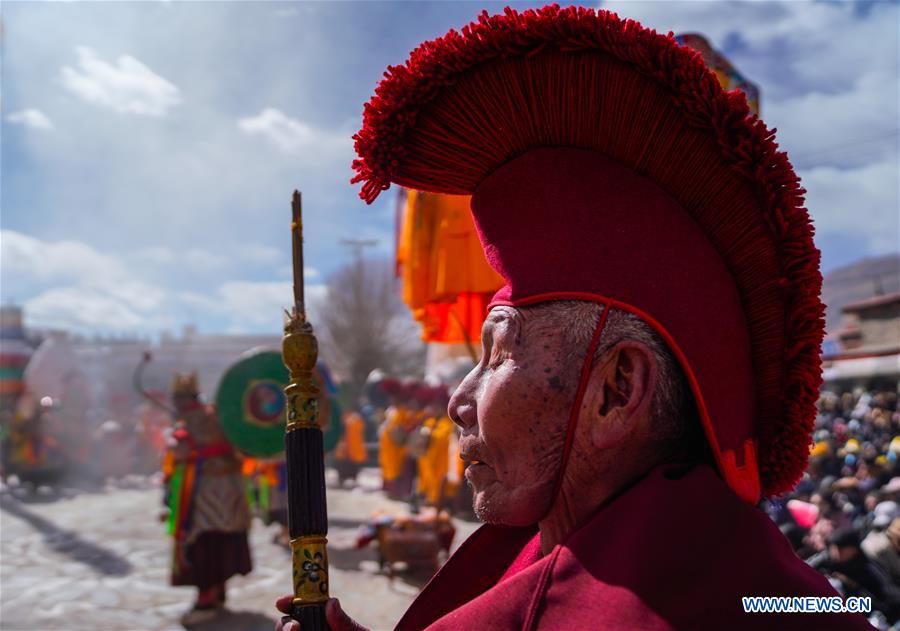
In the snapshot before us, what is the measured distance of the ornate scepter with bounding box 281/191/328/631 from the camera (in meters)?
1.51

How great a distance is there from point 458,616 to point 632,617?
27 centimetres

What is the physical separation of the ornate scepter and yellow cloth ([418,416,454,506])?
33.4 feet

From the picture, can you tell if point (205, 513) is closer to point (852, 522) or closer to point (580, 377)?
point (852, 522)

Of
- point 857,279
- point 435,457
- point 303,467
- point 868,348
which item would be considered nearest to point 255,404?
point 435,457

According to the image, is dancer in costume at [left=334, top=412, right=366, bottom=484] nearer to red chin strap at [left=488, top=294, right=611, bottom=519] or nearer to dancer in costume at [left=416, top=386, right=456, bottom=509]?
dancer in costume at [left=416, top=386, right=456, bottom=509]

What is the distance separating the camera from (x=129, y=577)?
28.8ft

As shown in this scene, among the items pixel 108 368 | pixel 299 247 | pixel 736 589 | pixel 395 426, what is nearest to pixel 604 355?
pixel 736 589

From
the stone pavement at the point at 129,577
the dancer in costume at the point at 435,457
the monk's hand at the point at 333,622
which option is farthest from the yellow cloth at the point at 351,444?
the monk's hand at the point at 333,622

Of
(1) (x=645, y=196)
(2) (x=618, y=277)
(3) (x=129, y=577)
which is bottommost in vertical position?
(3) (x=129, y=577)

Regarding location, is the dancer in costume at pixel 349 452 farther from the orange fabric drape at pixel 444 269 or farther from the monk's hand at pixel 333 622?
the monk's hand at pixel 333 622

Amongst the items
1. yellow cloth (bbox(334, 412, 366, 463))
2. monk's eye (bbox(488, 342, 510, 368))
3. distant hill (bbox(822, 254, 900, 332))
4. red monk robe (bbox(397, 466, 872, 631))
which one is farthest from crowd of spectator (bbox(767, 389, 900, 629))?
distant hill (bbox(822, 254, 900, 332))

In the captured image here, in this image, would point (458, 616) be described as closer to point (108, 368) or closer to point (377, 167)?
point (377, 167)

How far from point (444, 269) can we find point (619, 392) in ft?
11.9

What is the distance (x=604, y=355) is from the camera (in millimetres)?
1220
